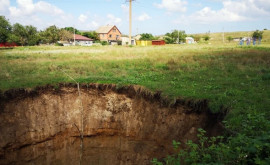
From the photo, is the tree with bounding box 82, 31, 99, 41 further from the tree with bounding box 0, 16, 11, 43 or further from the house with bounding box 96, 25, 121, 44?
the tree with bounding box 0, 16, 11, 43

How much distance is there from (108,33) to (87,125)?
58237 millimetres

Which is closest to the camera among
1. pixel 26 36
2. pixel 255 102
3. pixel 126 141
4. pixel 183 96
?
pixel 255 102

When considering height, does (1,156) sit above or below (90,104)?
below

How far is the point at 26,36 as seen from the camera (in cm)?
4634

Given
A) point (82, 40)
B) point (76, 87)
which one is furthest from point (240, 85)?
point (82, 40)

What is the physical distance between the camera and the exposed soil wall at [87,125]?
8922mm

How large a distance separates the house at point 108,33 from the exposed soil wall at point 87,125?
56.8 metres

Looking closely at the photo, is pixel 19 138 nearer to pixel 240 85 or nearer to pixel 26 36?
pixel 240 85

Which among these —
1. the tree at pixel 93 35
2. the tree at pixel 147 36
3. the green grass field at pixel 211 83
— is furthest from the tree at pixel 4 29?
the tree at pixel 147 36

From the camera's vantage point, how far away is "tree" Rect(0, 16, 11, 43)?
132 ft

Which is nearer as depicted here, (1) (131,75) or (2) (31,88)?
(2) (31,88)

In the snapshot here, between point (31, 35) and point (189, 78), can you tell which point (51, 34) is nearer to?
point (31, 35)

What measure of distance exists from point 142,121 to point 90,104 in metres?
2.75

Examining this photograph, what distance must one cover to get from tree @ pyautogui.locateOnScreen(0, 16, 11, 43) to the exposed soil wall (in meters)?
39.0
